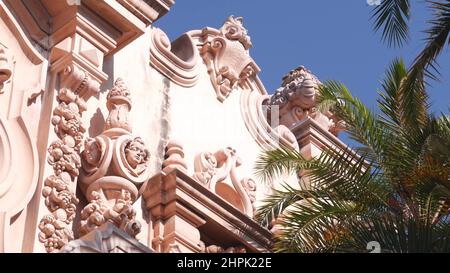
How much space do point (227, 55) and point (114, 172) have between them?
15.5ft

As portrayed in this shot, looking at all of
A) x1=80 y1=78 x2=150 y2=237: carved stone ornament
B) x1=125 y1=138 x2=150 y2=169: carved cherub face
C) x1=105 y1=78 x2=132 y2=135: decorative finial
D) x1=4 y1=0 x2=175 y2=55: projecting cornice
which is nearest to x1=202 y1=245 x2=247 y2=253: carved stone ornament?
x1=80 y1=78 x2=150 y2=237: carved stone ornament

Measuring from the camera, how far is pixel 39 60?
20609 mm

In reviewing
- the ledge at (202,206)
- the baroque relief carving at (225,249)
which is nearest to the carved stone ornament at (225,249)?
the baroque relief carving at (225,249)

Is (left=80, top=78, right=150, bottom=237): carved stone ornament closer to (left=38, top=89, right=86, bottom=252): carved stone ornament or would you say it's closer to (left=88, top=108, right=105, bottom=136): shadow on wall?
(left=88, top=108, right=105, bottom=136): shadow on wall

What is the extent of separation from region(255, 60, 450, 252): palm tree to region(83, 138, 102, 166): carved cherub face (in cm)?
256

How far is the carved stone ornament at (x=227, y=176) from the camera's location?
22531mm

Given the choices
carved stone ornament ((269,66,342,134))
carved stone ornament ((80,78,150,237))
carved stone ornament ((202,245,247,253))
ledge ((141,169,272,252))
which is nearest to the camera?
carved stone ornament ((80,78,150,237))

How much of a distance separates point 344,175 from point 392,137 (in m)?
0.89

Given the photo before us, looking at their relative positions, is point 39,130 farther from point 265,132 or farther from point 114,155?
point 265,132

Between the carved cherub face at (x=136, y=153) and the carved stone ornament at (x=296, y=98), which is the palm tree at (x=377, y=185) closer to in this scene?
the carved cherub face at (x=136, y=153)

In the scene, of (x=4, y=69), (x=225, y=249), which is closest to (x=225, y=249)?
(x=225, y=249)

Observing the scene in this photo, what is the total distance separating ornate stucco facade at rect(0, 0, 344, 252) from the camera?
19.3 m

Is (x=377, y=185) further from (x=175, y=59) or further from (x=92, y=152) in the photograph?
(x=175, y=59)
